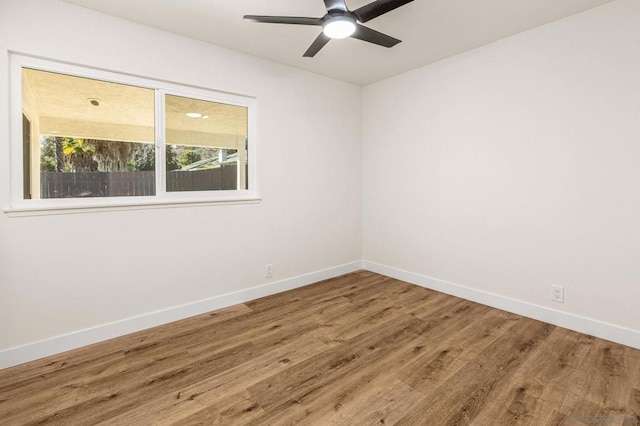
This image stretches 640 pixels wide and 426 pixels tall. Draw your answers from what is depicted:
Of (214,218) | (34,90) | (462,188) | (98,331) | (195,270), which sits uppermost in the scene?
(34,90)

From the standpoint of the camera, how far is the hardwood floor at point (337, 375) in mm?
1772

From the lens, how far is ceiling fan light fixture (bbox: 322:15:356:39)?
2.03m

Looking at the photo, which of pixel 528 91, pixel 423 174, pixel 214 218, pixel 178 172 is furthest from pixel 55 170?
pixel 528 91

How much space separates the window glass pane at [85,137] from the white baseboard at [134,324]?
1.06 metres

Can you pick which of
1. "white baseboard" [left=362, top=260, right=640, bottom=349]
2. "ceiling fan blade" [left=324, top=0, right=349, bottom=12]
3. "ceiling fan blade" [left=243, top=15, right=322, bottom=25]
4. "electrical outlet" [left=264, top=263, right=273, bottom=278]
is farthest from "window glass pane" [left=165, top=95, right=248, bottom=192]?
"white baseboard" [left=362, top=260, right=640, bottom=349]

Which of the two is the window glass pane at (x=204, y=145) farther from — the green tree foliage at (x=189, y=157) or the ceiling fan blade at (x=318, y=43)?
the ceiling fan blade at (x=318, y=43)

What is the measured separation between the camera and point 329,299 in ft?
11.4

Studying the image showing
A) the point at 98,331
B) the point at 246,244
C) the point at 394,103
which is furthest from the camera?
the point at 394,103

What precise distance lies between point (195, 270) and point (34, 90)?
6.01 feet

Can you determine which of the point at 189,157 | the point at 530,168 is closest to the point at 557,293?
the point at 530,168

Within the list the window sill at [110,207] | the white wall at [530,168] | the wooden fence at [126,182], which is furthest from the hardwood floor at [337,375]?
the wooden fence at [126,182]

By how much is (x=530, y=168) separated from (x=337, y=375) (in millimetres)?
2424

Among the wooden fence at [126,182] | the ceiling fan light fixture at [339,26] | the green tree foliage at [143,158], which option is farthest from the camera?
the green tree foliage at [143,158]

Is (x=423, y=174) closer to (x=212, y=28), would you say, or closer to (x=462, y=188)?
(x=462, y=188)
